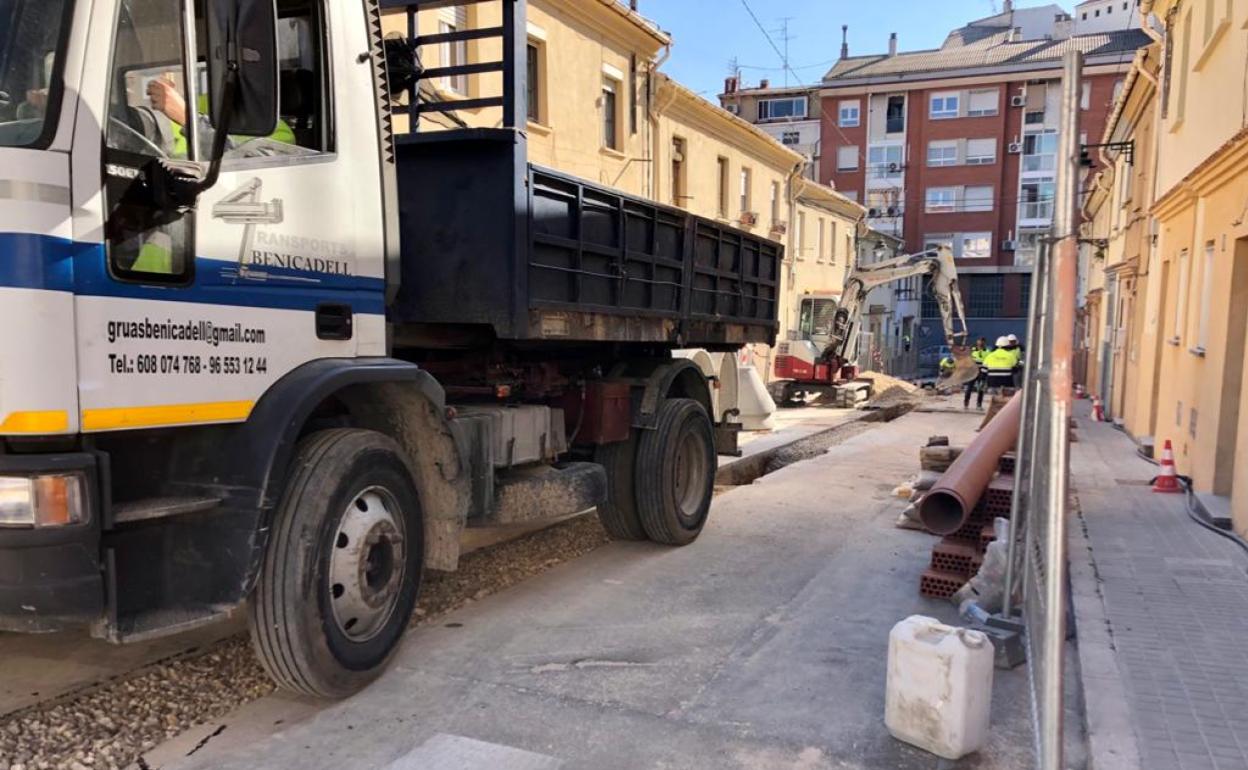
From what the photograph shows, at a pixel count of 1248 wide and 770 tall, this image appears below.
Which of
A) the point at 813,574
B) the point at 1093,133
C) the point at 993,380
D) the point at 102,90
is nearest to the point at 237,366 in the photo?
the point at 102,90

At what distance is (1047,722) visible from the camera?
253cm

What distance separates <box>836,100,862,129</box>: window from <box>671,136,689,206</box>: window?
31.3 meters

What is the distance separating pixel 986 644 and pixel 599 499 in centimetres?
305

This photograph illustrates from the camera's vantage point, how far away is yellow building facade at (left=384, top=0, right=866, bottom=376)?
1186 cm

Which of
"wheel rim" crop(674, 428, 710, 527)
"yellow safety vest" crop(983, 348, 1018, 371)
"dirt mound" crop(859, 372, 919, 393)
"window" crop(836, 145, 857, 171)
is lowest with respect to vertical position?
"dirt mound" crop(859, 372, 919, 393)

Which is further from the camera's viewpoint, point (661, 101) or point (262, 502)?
point (661, 101)

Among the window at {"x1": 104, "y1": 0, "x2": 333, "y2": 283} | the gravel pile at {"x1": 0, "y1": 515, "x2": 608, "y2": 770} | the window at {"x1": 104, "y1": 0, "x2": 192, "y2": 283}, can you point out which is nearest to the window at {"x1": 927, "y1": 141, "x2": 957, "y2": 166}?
the gravel pile at {"x1": 0, "y1": 515, "x2": 608, "y2": 770}

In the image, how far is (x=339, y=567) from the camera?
3.83m

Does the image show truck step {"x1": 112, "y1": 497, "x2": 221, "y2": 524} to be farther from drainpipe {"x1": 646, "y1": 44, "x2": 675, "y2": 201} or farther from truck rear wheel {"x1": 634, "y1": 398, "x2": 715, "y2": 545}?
drainpipe {"x1": 646, "y1": 44, "x2": 675, "y2": 201}

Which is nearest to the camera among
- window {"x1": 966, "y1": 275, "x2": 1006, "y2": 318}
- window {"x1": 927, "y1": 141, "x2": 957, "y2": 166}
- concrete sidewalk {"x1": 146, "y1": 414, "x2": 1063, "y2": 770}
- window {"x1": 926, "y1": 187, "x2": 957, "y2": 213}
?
concrete sidewalk {"x1": 146, "y1": 414, "x2": 1063, "y2": 770}

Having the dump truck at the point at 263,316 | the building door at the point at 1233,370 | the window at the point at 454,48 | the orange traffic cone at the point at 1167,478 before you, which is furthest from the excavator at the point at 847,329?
the dump truck at the point at 263,316

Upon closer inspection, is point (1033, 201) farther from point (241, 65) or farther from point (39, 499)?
point (39, 499)

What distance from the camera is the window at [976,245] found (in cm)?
4756

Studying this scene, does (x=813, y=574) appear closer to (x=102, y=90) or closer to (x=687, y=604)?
(x=687, y=604)
